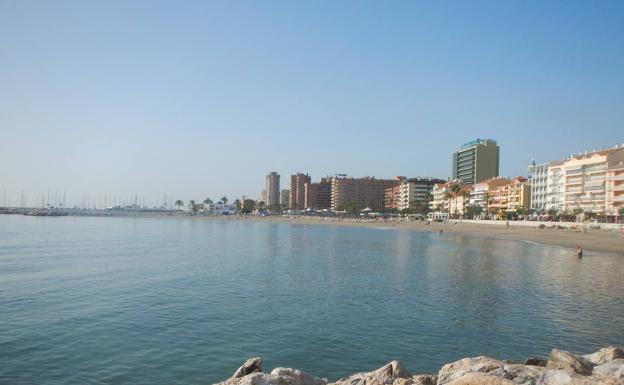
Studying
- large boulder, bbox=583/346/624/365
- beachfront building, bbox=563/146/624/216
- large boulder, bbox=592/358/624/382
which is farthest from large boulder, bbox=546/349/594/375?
beachfront building, bbox=563/146/624/216

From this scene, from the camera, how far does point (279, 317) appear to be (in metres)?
19.1

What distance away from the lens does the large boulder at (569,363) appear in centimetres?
1014

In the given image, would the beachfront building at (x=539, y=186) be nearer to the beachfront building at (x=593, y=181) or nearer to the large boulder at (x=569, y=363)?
the beachfront building at (x=593, y=181)

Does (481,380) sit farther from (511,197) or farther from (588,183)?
(511,197)

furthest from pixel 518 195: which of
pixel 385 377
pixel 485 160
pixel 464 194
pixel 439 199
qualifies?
pixel 385 377

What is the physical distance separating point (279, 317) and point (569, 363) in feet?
37.2

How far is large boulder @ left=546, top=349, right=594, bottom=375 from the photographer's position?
33.3 ft

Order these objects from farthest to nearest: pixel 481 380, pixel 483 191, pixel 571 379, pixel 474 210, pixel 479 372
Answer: pixel 483 191
pixel 474 210
pixel 479 372
pixel 571 379
pixel 481 380

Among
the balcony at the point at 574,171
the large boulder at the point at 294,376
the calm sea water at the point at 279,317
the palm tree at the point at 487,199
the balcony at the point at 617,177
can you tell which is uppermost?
the balcony at the point at 574,171

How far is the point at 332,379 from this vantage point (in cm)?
1263

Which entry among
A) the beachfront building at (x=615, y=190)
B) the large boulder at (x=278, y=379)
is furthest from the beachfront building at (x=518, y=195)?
the large boulder at (x=278, y=379)

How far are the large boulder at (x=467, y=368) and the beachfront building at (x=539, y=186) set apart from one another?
4762 inches

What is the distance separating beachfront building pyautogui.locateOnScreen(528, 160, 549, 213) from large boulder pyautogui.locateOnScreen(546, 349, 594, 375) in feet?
394

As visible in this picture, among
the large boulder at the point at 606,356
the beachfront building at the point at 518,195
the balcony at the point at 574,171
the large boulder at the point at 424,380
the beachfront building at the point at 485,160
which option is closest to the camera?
the large boulder at the point at 424,380
